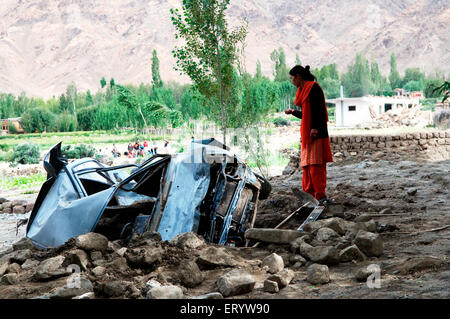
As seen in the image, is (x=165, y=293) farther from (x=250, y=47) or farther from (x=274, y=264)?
(x=250, y=47)

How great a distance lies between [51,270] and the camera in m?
4.03

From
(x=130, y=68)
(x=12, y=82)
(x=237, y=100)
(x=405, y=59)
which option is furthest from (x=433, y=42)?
(x=237, y=100)

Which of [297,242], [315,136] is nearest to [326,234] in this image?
[297,242]

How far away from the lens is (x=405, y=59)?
157875 mm

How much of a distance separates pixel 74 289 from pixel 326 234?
8.00 feet

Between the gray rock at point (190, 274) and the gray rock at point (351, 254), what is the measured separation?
1275 millimetres

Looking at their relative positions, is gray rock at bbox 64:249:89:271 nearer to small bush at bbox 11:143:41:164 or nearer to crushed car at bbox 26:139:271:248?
crushed car at bbox 26:139:271:248

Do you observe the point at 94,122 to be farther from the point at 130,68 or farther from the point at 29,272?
the point at 130,68

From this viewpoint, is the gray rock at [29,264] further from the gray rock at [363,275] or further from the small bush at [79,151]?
the small bush at [79,151]

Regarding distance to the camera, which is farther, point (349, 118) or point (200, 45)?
point (349, 118)

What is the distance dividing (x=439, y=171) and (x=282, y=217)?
5.66m

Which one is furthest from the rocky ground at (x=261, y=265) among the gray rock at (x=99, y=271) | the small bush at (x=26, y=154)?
the small bush at (x=26, y=154)

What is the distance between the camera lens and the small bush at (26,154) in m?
33.8

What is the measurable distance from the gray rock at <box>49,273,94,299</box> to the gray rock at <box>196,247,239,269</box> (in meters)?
0.99
